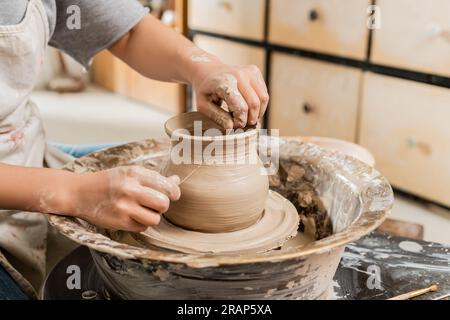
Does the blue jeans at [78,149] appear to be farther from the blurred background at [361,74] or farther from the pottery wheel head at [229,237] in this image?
the blurred background at [361,74]

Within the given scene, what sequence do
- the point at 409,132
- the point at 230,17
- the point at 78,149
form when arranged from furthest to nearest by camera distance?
the point at 230,17 → the point at 409,132 → the point at 78,149

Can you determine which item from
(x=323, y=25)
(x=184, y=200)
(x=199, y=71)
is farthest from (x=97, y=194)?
(x=323, y=25)

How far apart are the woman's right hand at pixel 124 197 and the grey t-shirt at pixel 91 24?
516mm

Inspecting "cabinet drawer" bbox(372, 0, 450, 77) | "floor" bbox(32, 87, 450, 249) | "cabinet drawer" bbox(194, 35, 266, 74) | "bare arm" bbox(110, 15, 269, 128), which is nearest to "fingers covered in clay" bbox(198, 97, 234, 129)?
"bare arm" bbox(110, 15, 269, 128)

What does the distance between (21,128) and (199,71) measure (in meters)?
0.38

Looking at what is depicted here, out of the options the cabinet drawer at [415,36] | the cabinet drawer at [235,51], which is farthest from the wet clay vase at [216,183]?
the cabinet drawer at [235,51]

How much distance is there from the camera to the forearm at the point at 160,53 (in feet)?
4.05

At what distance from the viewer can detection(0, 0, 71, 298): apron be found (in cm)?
103

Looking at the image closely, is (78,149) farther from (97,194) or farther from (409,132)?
(409,132)

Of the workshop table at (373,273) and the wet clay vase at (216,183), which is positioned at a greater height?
the wet clay vase at (216,183)

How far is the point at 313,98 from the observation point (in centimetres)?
280
